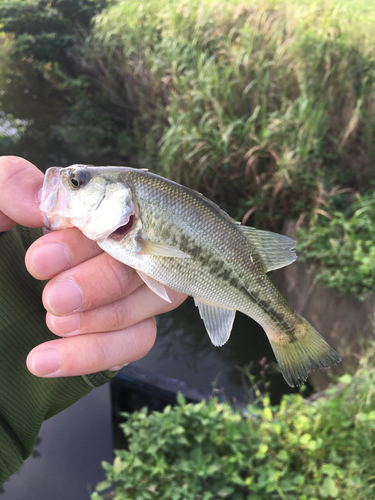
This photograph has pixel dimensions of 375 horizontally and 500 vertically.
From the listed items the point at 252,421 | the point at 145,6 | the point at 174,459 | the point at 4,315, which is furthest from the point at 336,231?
the point at 145,6

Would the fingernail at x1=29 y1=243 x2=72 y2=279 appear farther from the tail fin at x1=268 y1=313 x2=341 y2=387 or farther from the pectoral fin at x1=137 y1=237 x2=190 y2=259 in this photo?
the tail fin at x1=268 y1=313 x2=341 y2=387

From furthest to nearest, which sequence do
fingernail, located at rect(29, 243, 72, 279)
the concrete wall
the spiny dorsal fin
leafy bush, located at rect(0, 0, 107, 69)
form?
leafy bush, located at rect(0, 0, 107, 69) → the concrete wall → the spiny dorsal fin → fingernail, located at rect(29, 243, 72, 279)

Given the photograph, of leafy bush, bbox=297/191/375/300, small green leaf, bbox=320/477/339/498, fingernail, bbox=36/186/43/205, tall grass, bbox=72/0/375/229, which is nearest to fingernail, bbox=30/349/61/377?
fingernail, bbox=36/186/43/205

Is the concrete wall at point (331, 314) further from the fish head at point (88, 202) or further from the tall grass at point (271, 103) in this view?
the fish head at point (88, 202)

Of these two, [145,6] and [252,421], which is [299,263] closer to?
[252,421]

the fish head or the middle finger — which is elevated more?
the fish head
